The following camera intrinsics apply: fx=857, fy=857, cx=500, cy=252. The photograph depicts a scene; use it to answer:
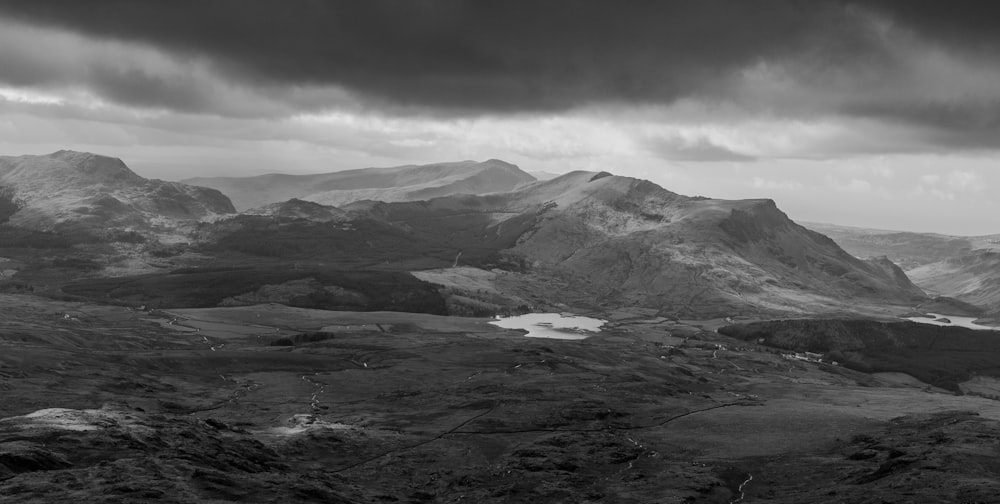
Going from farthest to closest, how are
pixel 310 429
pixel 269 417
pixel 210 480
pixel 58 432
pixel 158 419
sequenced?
pixel 269 417
pixel 310 429
pixel 158 419
pixel 58 432
pixel 210 480

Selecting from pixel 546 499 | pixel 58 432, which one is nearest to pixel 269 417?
pixel 58 432

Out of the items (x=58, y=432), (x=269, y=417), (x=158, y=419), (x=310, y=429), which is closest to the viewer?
(x=58, y=432)

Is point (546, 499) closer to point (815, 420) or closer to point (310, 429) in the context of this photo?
point (310, 429)

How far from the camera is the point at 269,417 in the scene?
625 ft

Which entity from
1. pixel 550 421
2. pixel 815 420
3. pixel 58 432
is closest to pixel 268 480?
pixel 58 432

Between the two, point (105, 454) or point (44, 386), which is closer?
point (105, 454)

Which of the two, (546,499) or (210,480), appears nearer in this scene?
(210,480)

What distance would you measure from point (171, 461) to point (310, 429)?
52047mm

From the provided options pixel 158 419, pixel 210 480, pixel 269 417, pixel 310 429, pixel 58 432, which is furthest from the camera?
pixel 269 417

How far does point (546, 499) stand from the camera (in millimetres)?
→ 129750

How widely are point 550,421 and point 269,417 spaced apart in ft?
207

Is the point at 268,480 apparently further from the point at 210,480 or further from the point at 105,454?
the point at 105,454

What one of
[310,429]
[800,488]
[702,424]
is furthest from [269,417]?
[800,488]

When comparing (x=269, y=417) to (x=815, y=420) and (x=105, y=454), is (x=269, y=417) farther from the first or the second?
(x=815, y=420)
